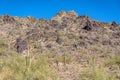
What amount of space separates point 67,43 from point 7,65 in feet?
141

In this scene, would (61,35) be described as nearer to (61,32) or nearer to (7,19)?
(61,32)

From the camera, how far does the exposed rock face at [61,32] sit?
5475 cm

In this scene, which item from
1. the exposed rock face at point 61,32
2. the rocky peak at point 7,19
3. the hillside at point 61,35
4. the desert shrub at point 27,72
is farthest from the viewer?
the rocky peak at point 7,19

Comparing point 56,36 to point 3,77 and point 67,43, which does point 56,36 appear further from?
point 3,77

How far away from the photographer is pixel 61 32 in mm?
62938

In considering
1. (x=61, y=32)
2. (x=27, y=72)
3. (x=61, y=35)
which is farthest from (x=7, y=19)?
(x=27, y=72)

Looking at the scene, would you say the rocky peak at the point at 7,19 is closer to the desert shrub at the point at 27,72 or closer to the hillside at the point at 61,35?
the hillside at the point at 61,35

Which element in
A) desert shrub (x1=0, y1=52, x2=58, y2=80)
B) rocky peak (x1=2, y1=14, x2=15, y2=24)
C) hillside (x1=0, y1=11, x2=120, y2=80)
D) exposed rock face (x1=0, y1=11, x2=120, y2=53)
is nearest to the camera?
desert shrub (x1=0, y1=52, x2=58, y2=80)

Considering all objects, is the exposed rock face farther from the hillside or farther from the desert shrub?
the desert shrub

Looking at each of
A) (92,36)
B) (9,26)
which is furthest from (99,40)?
(9,26)

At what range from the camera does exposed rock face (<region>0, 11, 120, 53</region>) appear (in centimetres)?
5475

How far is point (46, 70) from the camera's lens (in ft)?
38.5

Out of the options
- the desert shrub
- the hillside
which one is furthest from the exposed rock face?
the desert shrub

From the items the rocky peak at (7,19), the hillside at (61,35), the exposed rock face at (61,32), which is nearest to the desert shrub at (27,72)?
the hillside at (61,35)
